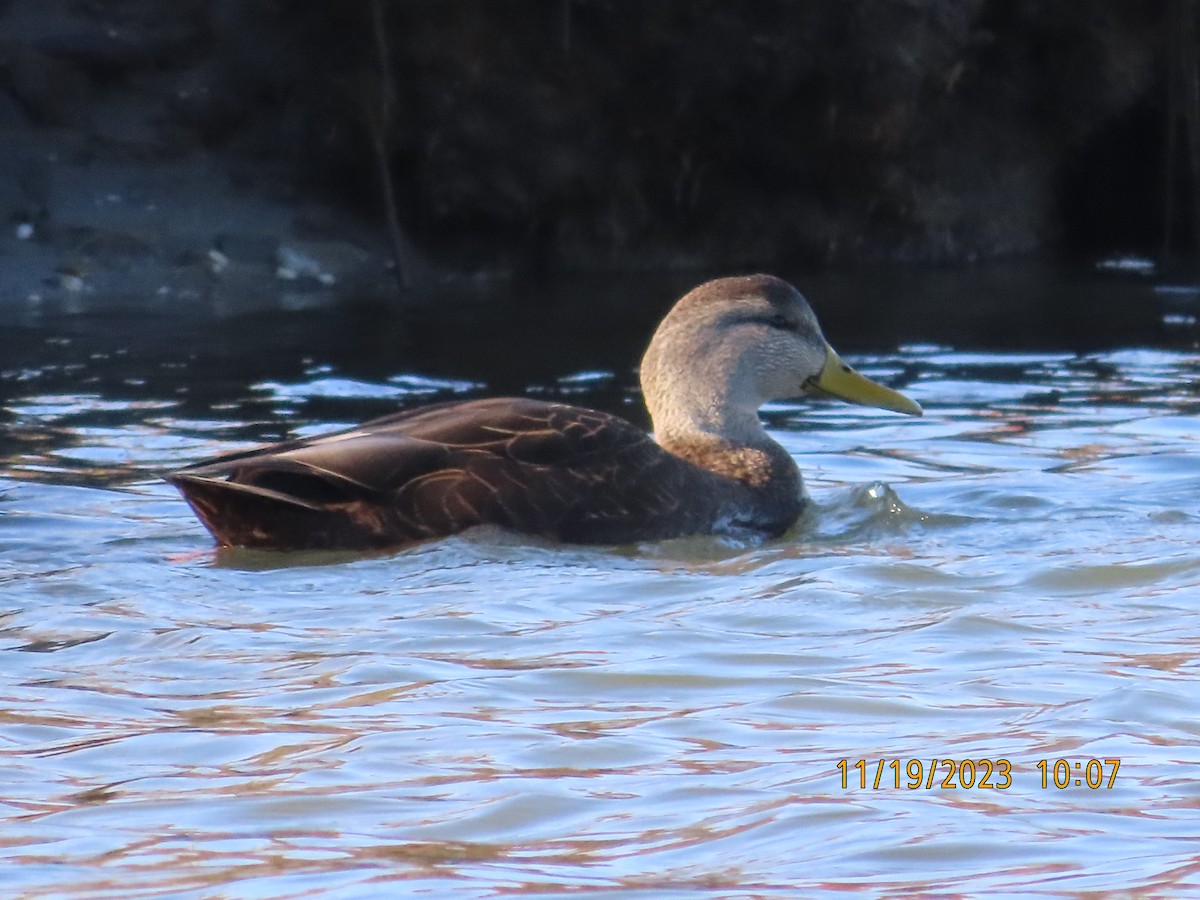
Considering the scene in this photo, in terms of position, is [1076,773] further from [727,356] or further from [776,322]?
[776,322]

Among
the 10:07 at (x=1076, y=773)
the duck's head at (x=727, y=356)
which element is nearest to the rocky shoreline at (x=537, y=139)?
the duck's head at (x=727, y=356)

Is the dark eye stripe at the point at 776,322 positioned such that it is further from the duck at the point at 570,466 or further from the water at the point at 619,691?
the water at the point at 619,691

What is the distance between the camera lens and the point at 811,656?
5.09 meters

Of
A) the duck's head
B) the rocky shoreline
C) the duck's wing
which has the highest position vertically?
the rocky shoreline

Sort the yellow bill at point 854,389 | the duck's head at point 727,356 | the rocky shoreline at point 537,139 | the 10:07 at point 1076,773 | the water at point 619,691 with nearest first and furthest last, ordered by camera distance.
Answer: the water at point 619,691 < the 10:07 at point 1076,773 < the duck's head at point 727,356 < the yellow bill at point 854,389 < the rocky shoreline at point 537,139

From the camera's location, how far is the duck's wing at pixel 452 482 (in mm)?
6297

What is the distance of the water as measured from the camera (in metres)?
3.58

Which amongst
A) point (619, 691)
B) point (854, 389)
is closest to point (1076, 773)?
point (619, 691)

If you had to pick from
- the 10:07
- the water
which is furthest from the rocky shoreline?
the 10:07

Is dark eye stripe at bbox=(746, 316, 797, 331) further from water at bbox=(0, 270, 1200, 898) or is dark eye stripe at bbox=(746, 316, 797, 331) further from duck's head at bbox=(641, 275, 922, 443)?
water at bbox=(0, 270, 1200, 898)

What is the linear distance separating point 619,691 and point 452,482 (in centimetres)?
182

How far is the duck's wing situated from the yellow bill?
3.89ft

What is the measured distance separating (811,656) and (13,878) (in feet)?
7.49

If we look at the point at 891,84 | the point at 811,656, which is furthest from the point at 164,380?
the point at 891,84
